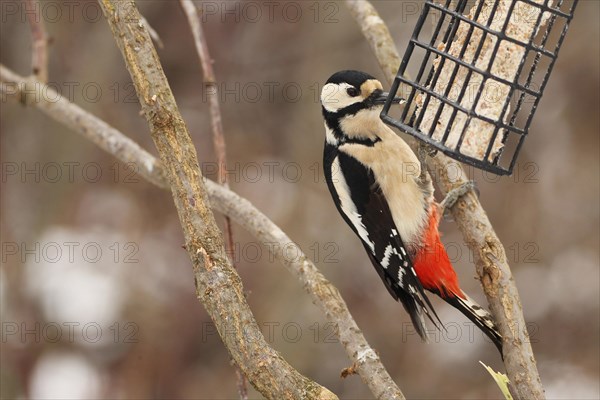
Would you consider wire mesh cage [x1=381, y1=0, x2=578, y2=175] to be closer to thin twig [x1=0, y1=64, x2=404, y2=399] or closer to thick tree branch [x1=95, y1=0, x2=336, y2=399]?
thin twig [x1=0, y1=64, x2=404, y2=399]

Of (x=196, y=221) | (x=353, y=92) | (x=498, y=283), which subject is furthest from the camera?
(x=353, y=92)

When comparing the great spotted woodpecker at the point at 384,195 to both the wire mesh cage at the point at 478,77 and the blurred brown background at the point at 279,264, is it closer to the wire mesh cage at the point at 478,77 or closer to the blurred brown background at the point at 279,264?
the wire mesh cage at the point at 478,77

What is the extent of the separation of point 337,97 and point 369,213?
19.8 inches

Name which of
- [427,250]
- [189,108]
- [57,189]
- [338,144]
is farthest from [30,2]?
[189,108]

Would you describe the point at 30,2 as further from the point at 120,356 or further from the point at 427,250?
the point at 120,356

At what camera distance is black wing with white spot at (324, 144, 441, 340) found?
11.0ft

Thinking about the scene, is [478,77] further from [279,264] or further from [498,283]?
[279,264]

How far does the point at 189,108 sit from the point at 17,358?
98.2 inches

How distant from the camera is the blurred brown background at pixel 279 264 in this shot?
5453mm

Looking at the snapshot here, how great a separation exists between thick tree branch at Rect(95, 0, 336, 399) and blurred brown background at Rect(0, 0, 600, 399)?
315 cm

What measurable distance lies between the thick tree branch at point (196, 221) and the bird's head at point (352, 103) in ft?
3.92

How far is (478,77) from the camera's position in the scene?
279cm

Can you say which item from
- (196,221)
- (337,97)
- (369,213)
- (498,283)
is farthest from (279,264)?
(196,221)

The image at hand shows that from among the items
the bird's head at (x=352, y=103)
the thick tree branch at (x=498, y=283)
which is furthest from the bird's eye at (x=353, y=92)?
the thick tree branch at (x=498, y=283)
